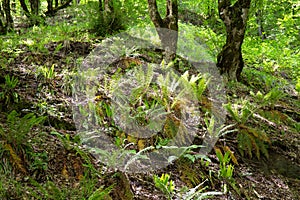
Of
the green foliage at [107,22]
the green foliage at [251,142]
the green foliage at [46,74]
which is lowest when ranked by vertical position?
the green foliage at [251,142]

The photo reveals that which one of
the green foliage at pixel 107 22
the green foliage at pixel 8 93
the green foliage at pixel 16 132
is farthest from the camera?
the green foliage at pixel 107 22

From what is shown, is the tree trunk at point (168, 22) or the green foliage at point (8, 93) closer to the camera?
the green foliage at point (8, 93)

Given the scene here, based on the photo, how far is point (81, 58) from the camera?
559cm

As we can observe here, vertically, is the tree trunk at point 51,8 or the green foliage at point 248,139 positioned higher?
the tree trunk at point 51,8

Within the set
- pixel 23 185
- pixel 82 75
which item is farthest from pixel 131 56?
pixel 23 185

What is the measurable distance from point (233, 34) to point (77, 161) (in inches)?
181

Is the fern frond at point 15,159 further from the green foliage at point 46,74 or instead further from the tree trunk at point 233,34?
the tree trunk at point 233,34

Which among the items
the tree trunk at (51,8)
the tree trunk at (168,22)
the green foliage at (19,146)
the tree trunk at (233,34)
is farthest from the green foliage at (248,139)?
the tree trunk at (51,8)

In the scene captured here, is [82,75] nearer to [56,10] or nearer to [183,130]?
[183,130]

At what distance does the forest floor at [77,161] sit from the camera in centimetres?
269

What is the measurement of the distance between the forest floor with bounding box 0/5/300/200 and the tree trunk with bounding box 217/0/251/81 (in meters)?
0.86

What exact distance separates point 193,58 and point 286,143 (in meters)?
3.23

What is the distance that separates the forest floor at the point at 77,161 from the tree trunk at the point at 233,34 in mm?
857

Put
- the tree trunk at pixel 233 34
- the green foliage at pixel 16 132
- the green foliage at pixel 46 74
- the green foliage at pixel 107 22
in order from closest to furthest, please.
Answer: the green foliage at pixel 16 132, the green foliage at pixel 46 74, the tree trunk at pixel 233 34, the green foliage at pixel 107 22
